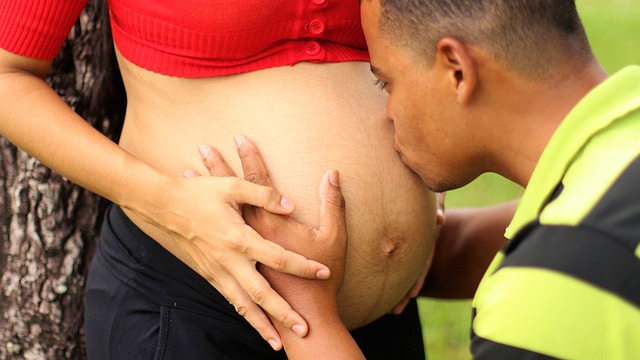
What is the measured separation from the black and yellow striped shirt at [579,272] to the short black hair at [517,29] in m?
0.20

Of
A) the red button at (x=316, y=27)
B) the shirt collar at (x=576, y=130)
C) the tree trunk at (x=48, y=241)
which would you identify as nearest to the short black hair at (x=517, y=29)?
the shirt collar at (x=576, y=130)

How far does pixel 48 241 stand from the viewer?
2650mm

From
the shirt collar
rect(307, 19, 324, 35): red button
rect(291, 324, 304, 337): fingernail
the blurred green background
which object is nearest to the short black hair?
the shirt collar

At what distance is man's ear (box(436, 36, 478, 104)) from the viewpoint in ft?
5.78

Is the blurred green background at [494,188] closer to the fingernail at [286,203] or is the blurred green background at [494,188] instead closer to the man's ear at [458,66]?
the fingernail at [286,203]

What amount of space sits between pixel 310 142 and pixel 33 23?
0.64 metres

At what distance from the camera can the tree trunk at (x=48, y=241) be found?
101 inches

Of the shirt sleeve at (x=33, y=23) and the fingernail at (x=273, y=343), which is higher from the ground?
the shirt sleeve at (x=33, y=23)

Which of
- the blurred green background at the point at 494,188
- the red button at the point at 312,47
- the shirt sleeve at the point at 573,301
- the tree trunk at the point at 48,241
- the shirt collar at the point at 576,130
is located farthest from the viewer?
the blurred green background at the point at 494,188

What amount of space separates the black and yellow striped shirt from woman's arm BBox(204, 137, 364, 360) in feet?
1.37

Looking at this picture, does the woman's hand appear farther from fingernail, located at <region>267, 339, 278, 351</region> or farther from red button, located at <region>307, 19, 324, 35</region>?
red button, located at <region>307, 19, 324, 35</region>

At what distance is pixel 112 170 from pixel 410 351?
0.88m

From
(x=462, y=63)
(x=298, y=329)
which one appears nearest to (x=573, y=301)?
(x=462, y=63)

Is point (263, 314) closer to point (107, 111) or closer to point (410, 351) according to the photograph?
point (410, 351)
